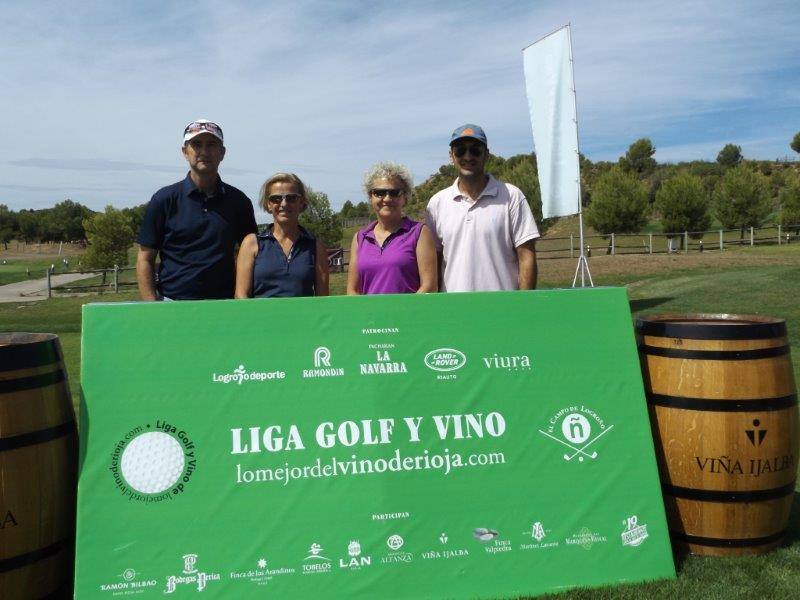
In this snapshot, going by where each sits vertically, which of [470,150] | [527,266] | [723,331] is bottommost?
[723,331]

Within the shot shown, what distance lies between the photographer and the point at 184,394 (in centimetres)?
289

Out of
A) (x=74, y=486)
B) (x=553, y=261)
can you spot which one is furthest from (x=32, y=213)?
(x=74, y=486)

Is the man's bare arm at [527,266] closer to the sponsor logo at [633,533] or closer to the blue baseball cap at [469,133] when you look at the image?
the blue baseball cap at [469,133]

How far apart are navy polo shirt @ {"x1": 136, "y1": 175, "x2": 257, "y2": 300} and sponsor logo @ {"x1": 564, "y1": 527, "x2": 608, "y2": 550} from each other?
93.7 inches

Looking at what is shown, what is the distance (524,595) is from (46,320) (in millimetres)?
15820

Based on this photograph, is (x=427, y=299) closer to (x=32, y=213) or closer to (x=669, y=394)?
(x=669, y=394)

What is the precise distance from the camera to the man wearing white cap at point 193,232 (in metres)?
3.97

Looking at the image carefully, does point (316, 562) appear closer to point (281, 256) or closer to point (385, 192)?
point (281, 256)

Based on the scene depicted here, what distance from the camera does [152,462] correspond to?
9.17 feet

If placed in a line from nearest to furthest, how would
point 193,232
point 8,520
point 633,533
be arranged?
1. point 8,520
2. point 633,533
3. point 193,232

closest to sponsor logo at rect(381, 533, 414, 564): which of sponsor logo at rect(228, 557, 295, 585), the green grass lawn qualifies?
sponsor logo at rect(228, 557, 295, 585)

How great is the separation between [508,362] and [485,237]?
3.40 ft

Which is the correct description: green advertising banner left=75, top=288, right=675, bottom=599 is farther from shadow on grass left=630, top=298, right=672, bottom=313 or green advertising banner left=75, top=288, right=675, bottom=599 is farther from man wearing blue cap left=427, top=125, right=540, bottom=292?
shadow on grass left=630, top=298, right=672, bottom=313

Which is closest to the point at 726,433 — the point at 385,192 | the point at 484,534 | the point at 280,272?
the point at 484,534
